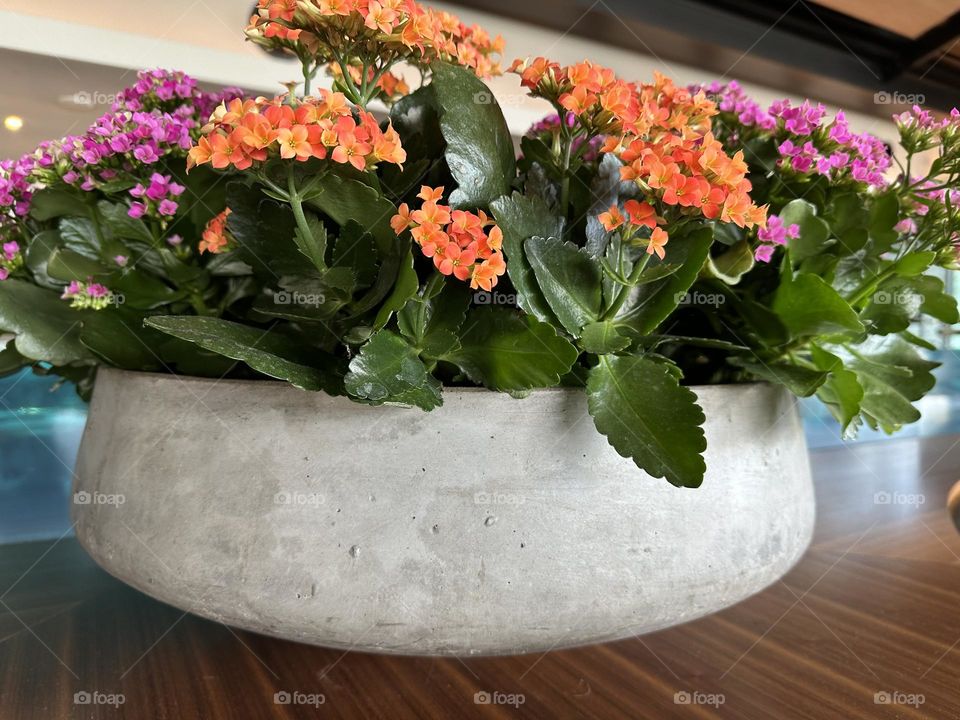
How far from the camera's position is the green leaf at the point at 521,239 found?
13.6 inches

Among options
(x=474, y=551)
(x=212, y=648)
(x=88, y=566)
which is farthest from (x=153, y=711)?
(x=88, y=566)

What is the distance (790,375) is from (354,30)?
0.29 m

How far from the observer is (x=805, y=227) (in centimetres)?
44

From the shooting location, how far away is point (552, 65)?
15.2 inches

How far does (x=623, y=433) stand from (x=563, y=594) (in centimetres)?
8

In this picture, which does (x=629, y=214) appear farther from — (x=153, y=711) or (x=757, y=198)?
(x=153, y=711)

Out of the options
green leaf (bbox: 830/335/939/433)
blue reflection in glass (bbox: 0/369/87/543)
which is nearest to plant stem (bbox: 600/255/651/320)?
green leaf (bbox: 830/335/939/433)

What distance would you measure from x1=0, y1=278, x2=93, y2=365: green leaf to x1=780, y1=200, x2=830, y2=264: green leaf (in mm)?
444

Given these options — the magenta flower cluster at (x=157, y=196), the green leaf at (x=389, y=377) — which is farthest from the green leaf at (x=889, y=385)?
the magenta flower cluster at (x=157, y=196)

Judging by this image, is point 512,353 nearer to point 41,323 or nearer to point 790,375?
point 790,375

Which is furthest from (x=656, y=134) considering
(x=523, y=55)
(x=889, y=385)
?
(x=523, y=55)

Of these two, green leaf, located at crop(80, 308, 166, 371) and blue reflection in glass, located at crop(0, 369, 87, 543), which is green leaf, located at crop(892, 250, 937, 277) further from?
blue reflection in glass, located at crop(0, 369, 87, 543)

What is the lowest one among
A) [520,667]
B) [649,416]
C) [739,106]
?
[520,667]

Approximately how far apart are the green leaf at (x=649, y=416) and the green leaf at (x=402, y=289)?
10 centimetres
